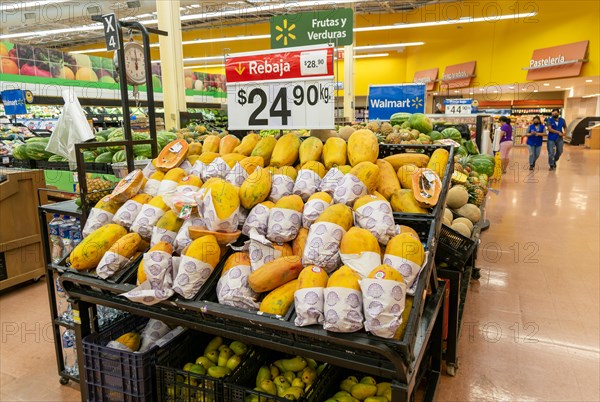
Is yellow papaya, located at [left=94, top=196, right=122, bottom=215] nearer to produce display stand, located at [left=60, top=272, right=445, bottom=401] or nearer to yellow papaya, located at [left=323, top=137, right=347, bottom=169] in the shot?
produce display stand, located at [left=60, top=272, right=445, bottom=401]

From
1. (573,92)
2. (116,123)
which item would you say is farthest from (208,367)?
(573,92)

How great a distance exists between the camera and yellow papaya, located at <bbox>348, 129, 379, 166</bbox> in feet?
6.25

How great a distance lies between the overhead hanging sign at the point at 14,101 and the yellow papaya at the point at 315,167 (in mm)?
6098

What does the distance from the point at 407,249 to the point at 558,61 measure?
650 inches

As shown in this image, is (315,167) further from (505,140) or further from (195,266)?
(505,140)

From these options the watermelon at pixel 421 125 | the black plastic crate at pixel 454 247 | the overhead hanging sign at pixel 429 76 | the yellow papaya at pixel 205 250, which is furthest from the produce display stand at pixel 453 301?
the overhead hanging sign at pixel 429 76

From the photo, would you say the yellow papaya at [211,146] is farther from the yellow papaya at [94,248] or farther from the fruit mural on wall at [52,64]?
the fruit mural on wall at [52,64]

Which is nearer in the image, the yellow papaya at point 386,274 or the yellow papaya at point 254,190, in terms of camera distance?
the yellow papaya at point 386,274

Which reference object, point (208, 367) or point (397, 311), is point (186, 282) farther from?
point (397, 311)

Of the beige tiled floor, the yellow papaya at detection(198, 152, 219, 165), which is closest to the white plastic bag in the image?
the yellow papaya at detection(198, 152, 219, 165)

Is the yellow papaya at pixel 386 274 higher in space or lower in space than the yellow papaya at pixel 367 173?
lower

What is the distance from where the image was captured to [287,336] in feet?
4.71

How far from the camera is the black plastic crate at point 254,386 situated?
1636 millimetres

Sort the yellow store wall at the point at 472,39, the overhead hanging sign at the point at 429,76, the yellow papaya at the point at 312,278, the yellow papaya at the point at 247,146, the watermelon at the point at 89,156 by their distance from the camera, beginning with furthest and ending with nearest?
the overhead hanging sign at the point at 429,76 < the yellow store wall at the point at 472,39 < the watermelon at the point at 89,156 < the yellow papaya at the point at 247,146 < the yellow papaya at the point at 312,278
